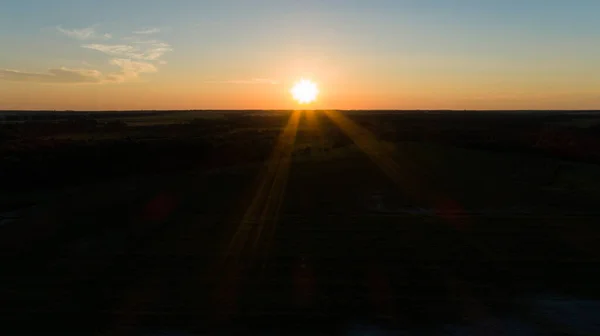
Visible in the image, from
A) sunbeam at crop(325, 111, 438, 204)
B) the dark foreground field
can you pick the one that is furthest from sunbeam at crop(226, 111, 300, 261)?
sunbeam at crop(325, 111, 438, 204)

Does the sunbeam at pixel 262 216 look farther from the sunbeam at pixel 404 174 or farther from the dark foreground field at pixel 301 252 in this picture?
the sunbeam at pixel 404 174

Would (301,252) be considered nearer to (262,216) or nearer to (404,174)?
(262,216)

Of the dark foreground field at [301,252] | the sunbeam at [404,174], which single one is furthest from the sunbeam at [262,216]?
the sunbeam at [404,174]

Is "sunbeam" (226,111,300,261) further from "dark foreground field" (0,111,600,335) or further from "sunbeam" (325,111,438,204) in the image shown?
A: "sunbeam" (325,111,438,204)

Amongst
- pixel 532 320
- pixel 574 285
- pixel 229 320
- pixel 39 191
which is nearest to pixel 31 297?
pixel 229 320

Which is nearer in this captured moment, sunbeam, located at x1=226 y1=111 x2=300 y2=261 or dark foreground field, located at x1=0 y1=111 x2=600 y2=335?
dark foreground field, located at x1=0 y1=111 x2=600 y2=335

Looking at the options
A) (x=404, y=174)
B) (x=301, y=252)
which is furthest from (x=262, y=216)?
(x=404, y=174)

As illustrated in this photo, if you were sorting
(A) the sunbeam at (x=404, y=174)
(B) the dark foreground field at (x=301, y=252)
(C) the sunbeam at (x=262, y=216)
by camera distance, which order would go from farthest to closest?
(A) the sunbeam at (x=404, y=174) < (C) the sunbeam at (x=262, y=216) < (B) the dark foreground field at (x=301, y=252)

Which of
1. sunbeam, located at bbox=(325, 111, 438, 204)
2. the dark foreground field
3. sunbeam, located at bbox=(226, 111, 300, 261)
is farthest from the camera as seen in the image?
sunbeam, located at bbox=(325, 111, 438, 204)

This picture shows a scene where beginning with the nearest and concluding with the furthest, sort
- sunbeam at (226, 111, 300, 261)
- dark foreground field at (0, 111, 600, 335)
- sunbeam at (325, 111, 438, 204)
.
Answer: dark foreground field at (0, 111, 600, 335) < sunbeam at (226, 111, 300, 261) < sunbeam at (325, 111, 438, 204)

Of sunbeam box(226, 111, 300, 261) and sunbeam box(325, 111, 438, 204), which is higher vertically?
sunbeam box(325, 111, 438, 204)
